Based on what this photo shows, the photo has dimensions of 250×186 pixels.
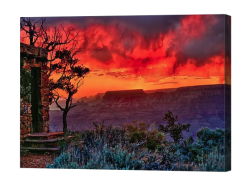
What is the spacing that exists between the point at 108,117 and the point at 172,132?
1506mm

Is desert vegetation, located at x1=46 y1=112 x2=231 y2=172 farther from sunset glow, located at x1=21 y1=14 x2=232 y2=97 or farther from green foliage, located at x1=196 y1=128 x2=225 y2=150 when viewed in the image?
sunset glow, located at x1=21 y1=14 x2=232 y2=97

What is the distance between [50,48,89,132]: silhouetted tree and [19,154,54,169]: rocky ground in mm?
745

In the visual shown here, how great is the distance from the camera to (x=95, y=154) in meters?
14.9

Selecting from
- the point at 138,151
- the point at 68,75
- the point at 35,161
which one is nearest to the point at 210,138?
the point at 138,151

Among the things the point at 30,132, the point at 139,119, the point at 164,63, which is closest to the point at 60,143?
the point at 30,132

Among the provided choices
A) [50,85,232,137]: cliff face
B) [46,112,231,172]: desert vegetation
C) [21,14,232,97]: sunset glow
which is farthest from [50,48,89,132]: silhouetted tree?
[46,112,231,172]: desert vegetation

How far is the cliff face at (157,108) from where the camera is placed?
564 inches

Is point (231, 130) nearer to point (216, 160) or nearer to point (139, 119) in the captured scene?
point (216, 160)

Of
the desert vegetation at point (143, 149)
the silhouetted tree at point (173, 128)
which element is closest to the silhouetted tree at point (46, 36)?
the desert vegetation at point (143, 149)

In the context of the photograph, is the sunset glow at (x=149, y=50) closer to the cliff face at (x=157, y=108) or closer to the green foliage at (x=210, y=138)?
the cliff face at (x=157, y=108)

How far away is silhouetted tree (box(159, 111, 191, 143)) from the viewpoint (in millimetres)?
14555

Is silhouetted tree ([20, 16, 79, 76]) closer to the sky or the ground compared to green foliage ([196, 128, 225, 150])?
closer to the sky

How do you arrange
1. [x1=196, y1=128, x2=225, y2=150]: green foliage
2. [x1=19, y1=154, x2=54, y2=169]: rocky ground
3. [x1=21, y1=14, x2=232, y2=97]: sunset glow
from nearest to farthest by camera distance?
[x1=196, y1=128, x2=225, y2=150]: green foliage → [x1=21, y1=14, x2=232, y2=97]: sunset glow → [x1=19, y1=154, x2=54, y2=169]: rocky ground

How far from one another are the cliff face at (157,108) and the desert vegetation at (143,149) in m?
0.14
